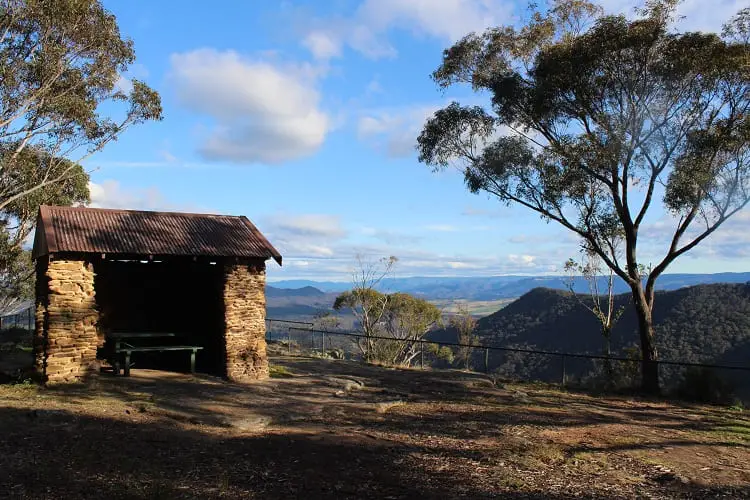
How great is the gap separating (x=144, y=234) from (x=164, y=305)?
2.85 m

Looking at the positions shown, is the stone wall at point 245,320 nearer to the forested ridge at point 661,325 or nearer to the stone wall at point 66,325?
the stone wall at point 66,325

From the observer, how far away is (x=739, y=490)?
7.16 metres

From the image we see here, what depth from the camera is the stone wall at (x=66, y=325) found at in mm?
11727

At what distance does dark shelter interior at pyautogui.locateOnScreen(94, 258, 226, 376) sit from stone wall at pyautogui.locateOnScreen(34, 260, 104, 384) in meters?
2.17

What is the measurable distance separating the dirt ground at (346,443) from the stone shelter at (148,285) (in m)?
0.88

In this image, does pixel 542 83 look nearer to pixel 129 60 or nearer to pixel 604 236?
pixel 604 236

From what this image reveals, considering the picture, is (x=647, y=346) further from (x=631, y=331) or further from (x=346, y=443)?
(x=631, y=331)

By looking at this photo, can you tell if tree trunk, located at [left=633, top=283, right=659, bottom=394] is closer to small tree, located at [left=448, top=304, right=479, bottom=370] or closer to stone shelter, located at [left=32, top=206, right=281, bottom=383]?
stone shelter, located at [left=32, top=206, right=281, bottom=383]

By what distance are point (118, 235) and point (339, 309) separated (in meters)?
23.0

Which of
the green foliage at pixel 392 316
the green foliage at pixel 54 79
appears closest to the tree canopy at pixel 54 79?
the green foliage at pixel 54 79

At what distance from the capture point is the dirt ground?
21.2 feet

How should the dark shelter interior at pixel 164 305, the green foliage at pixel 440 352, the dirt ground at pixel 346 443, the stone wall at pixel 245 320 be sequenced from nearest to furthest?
the dirt ground at pixel 346 443 < the stone wall at pixel 245 320 < the dark shelter interior at pixel 164 305 < the green foliage at pixel 440 352

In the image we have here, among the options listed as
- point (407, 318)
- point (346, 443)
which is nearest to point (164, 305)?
point (346, 443)

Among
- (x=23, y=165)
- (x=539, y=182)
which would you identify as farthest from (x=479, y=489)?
(x=23, y=165)
